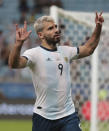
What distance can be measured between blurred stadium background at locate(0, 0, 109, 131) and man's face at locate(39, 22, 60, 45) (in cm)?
248

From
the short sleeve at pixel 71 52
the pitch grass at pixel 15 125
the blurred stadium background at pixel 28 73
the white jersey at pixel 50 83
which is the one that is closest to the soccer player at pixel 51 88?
the white jersey at pixel 50 83

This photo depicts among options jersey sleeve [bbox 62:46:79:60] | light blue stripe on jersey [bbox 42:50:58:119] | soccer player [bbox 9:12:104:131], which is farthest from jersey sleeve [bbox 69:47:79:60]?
light blue stripe on jersey [bbox 42:50:58:119]

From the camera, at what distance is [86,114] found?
370 inches

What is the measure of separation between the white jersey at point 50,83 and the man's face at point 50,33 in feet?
0.36

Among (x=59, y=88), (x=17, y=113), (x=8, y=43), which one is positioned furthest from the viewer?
(x=8, y=43)

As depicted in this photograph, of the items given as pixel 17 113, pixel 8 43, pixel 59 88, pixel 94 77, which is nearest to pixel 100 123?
pixel 94 77

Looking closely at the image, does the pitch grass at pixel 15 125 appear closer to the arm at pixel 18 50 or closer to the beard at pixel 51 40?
the beard at pixel 51 40

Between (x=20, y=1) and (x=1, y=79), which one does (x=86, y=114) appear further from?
(x=20, y=1)

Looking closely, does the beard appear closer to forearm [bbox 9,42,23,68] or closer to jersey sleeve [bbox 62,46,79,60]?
jersey sleeve [bbox 62,46,79,60]

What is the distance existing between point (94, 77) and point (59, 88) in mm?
3446

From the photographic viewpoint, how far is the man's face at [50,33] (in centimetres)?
530

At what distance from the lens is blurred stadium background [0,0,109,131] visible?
880 cm

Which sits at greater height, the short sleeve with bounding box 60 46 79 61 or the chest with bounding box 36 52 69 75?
the short sleeve with bounding box 60 46 79 61

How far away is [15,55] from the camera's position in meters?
4.88
